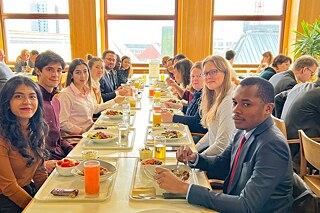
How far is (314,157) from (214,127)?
0.67 meters

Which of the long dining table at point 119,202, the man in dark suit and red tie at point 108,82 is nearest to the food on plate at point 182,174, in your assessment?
the long dining table at point 119,202

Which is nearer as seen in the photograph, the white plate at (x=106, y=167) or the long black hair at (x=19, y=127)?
the white plate at (x=106, y=167)

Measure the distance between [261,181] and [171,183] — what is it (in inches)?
14.6

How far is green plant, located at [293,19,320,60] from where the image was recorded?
5895 millimetres

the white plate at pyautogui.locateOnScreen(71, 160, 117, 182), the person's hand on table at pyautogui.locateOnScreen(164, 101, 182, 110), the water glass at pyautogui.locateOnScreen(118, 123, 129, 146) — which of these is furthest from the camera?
the person's hand on table at pyautogui.locateOnScreen(164, 101, 182, 110)

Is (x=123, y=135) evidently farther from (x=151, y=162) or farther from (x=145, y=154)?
(x=151, y=162)

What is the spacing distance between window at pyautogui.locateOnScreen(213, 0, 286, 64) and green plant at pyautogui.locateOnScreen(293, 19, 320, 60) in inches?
40.4

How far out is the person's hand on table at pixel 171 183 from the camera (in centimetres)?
134

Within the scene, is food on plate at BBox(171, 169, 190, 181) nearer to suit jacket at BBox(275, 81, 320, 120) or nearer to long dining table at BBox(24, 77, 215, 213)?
long dining table at BBox(24, 77, 215, 213)

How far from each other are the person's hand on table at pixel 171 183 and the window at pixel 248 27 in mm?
6218

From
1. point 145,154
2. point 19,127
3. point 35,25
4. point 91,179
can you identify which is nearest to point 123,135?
point 145,154

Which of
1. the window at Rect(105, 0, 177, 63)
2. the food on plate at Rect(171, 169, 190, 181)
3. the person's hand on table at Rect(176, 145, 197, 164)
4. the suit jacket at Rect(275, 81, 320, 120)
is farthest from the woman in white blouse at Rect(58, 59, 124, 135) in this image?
the window at Rect(105, 0, 177, 63)

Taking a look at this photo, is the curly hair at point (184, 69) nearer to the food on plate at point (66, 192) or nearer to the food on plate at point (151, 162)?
the food on plate at point (151, 162)

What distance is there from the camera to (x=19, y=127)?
168 cm
